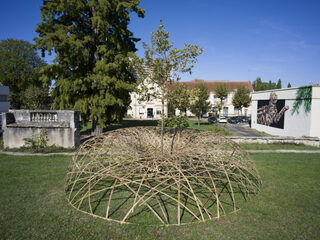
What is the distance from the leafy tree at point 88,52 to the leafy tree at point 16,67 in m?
24.0

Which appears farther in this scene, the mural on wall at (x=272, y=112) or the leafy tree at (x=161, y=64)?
the mural on wall at (x=272, y=112)

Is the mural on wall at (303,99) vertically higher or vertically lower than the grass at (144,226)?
higher

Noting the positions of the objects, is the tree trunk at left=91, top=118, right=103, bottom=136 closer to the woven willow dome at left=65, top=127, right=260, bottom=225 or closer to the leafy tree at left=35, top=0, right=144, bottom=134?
the leafy tree at left=35, top=0, right=144, bottom=134

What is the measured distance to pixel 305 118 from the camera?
19.1m

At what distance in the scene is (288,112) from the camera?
2194 centimetres

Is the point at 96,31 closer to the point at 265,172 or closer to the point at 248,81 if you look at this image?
the point at 265,172

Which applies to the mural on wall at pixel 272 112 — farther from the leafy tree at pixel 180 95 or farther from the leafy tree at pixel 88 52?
the leafy tree at pixel 180 95

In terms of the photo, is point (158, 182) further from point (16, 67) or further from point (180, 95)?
point (16, 67)

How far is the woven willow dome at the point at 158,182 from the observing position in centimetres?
561

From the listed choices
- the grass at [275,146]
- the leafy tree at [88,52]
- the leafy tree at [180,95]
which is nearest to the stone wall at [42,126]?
the leafy tree at [88,52]

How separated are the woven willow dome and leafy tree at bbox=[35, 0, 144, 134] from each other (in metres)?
8.12

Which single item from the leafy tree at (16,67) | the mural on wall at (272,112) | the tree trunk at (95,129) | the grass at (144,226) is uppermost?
the leafy tree at (16,67)

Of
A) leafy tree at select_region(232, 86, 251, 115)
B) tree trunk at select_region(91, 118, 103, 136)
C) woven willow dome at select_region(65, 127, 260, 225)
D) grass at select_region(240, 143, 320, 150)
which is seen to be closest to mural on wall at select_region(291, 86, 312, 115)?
grass at select_region(240, 143, 320, 150)

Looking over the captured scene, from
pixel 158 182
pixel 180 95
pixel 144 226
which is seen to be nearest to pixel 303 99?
pixel 180 95
